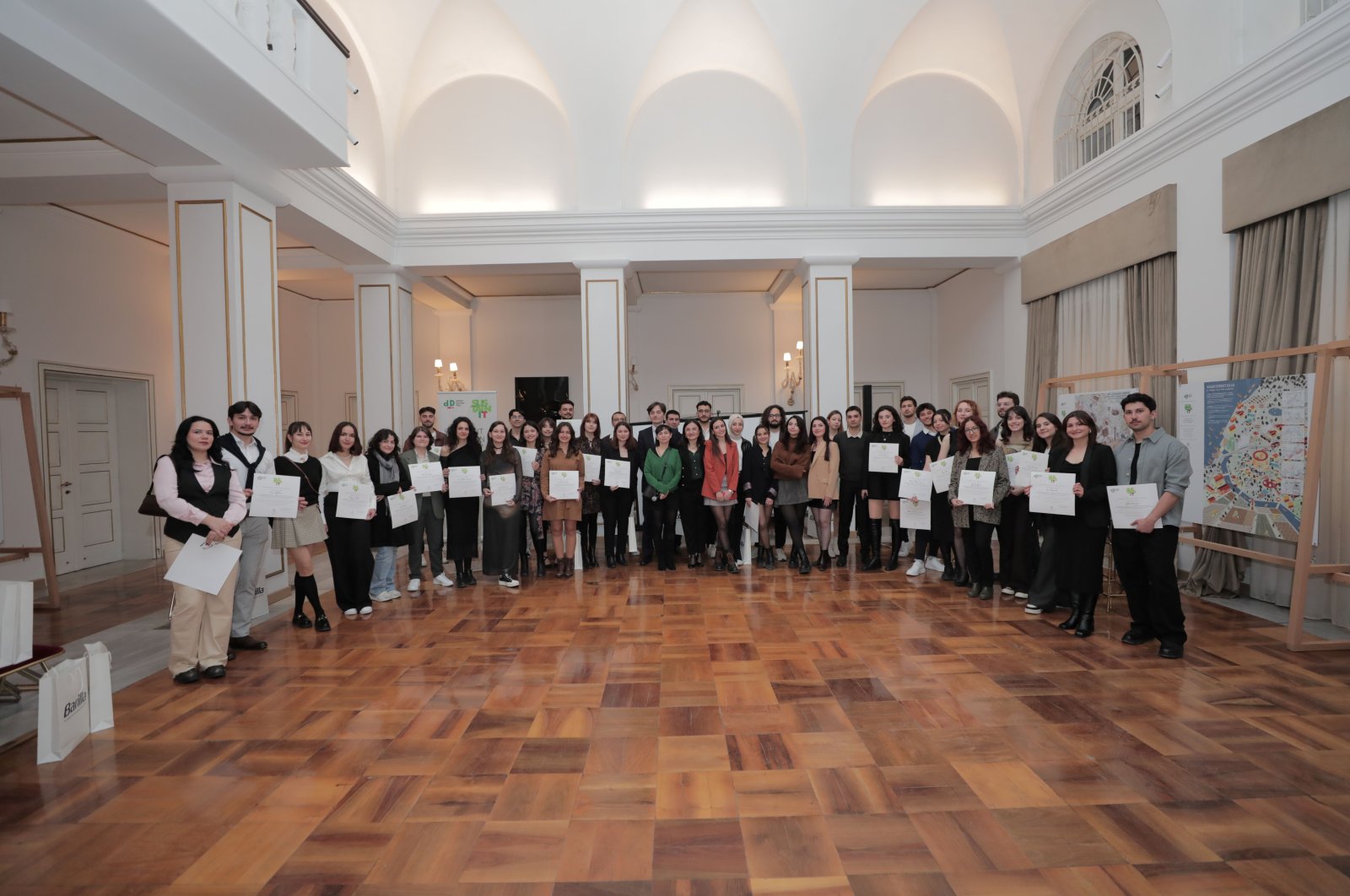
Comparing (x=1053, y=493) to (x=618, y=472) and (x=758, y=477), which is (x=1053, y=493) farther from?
(x=618, y=472)

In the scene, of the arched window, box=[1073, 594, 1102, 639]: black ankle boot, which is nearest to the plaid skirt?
box=[1073, 594, 1102, 639]: black ankle boot

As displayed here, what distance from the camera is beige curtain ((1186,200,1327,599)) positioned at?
4855 mm

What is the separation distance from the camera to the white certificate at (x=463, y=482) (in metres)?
6.07

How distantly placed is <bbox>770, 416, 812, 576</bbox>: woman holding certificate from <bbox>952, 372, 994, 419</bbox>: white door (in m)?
3.95

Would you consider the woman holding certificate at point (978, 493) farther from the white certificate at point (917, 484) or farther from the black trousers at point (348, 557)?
the black trousers at point (348, 557)

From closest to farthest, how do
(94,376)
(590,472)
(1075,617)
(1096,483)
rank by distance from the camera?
(1096,483) → (1075,617) → (590,472) → (94,376)

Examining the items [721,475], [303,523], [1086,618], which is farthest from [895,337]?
[303,523]

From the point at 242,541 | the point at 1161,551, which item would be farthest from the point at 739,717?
the point at 242,541

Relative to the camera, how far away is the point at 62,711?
10.2 feet

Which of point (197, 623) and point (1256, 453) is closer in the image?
point (197, 623)

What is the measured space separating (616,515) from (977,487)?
342 centimetres

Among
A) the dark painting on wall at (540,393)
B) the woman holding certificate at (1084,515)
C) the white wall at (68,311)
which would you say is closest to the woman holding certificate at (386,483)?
the white wall at (68,311)

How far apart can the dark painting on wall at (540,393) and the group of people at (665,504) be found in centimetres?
400

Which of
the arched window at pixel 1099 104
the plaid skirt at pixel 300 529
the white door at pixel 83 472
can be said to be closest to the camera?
the plaid skirt at pixel 300 529
